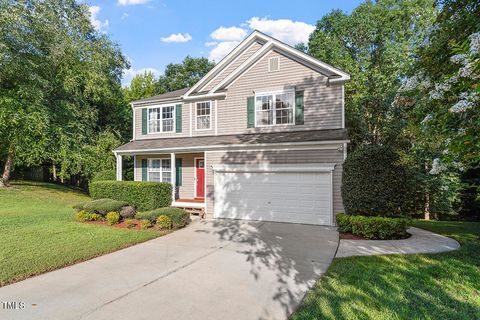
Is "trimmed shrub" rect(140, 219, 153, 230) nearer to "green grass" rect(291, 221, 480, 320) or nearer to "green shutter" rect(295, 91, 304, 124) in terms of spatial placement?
"green grass" rect(291, 221, 480, 320)

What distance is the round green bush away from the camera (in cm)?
870

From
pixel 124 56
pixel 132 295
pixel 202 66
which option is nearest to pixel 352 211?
pixel 132 295

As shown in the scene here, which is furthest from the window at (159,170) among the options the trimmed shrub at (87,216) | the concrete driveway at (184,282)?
the concrete driveway at (184,282)

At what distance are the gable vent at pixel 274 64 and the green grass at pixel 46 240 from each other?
27.6 feet

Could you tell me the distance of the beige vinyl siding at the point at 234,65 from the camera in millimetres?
14125

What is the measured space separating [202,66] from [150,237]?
31.4 meters

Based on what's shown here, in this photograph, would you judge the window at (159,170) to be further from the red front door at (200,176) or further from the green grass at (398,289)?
the green grass at (398,289)

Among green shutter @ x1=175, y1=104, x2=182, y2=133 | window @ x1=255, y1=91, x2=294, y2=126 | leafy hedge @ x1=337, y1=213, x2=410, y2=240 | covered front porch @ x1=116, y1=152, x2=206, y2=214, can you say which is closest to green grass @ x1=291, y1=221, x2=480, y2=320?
leafy hedge @ x1=337, y1=213, x2=410, y2=240

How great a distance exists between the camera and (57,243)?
7.57m

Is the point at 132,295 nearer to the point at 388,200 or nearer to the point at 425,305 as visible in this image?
the point at 425,305

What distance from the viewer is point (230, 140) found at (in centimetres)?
1239

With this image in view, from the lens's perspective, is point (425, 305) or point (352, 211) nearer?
point (425, 305)

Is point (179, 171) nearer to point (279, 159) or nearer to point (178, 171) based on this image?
point (178, 171)

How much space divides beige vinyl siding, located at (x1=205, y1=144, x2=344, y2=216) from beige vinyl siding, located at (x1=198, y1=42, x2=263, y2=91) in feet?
13.8
